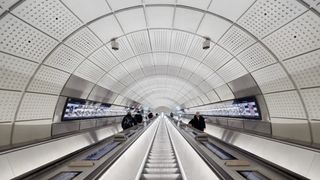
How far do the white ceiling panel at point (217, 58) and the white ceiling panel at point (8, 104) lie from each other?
308 inches

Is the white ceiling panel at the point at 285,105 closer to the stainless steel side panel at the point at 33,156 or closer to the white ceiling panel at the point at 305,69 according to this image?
the white ceiling panel at the point at 305,69

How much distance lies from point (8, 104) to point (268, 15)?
797cm

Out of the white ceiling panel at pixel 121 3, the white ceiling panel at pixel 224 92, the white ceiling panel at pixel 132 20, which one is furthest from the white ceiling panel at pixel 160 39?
the white ceiling panel at pixel 224 92

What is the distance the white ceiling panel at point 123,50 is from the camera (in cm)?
791

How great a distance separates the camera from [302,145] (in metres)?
5.01

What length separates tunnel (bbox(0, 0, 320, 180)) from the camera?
4297 mm

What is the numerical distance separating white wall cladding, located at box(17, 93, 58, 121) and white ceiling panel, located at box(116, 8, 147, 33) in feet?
13.5

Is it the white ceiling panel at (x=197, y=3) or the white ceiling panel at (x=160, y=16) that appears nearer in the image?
the white ceiling panel at (x=197, y=3)

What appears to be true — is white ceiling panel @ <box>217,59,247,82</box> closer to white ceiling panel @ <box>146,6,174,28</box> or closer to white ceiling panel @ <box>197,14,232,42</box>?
white ceiling panel @ <box>197,14,232,42</box>

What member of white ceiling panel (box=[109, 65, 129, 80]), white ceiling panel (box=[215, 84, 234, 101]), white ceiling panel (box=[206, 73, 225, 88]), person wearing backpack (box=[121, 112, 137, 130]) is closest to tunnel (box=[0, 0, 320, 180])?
white ceiling panel (box=[109, 65, 129, 80])

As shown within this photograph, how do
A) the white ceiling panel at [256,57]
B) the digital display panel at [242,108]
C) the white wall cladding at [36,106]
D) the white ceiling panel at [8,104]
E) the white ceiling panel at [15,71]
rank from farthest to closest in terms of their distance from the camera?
the digital display panel at [242,108], the white ceiling panel at [256,57], the white wall cladding at [36,106], the white ceiling panel at [8,104], the white ceiling panel at [15,71]

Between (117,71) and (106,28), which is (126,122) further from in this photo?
(106,28)

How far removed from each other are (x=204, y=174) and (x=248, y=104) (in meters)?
6.10

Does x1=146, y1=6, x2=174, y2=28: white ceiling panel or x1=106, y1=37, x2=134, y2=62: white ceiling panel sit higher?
x1=146, y1=6, x2=174, y2=28: white ceiling panel
